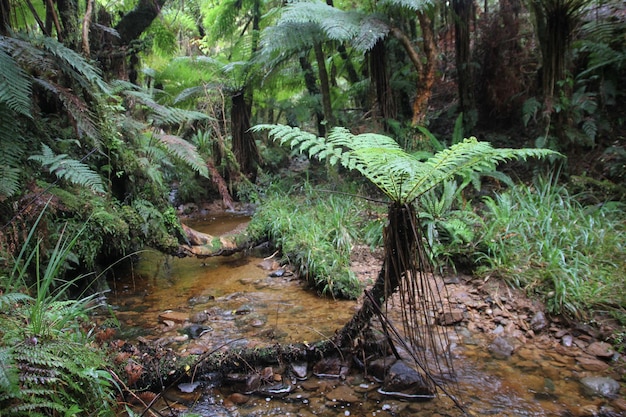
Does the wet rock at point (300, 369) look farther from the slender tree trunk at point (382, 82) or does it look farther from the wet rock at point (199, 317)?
the slender tree trunk at point (382, 82)

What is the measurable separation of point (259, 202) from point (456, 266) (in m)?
3.61

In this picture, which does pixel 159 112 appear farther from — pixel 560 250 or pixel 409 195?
pixel 560 250

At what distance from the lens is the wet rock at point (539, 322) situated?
2.40 meters

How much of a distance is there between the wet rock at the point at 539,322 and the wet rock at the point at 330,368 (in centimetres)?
134

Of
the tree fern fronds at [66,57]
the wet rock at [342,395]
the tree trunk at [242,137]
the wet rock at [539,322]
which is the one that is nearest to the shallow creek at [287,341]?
the wet rock at [342,395]

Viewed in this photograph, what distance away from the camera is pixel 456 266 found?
3.11 meters

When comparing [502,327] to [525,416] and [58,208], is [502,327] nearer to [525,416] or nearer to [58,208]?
[525,416]

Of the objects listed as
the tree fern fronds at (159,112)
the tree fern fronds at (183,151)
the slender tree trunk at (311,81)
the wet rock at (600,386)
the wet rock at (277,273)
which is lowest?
the wet rock at (600,386)

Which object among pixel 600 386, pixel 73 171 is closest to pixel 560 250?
pixel 600 386

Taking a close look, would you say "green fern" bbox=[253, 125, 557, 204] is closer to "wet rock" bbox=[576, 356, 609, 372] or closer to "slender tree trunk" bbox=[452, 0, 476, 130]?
"wet rock" bbox=[576, 356, 609, 372]

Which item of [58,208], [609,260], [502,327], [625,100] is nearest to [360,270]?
[502,327]

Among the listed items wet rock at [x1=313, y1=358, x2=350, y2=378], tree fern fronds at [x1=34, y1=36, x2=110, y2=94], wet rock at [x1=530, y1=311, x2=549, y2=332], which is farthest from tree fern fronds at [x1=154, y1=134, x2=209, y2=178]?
wet rock at [x1=530, y1=311, x2=549, y2=332]

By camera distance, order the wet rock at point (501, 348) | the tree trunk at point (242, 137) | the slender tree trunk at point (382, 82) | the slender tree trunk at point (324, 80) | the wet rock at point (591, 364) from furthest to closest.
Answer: the tree trunk at point (242, 137) → the slender tree trunk at point (324, 80) → the slender tree trunk at point (382, 82) → the wet rock at point (501, 348) → the wet rock at point (591, 364)

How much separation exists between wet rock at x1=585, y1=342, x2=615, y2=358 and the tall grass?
0.24m
